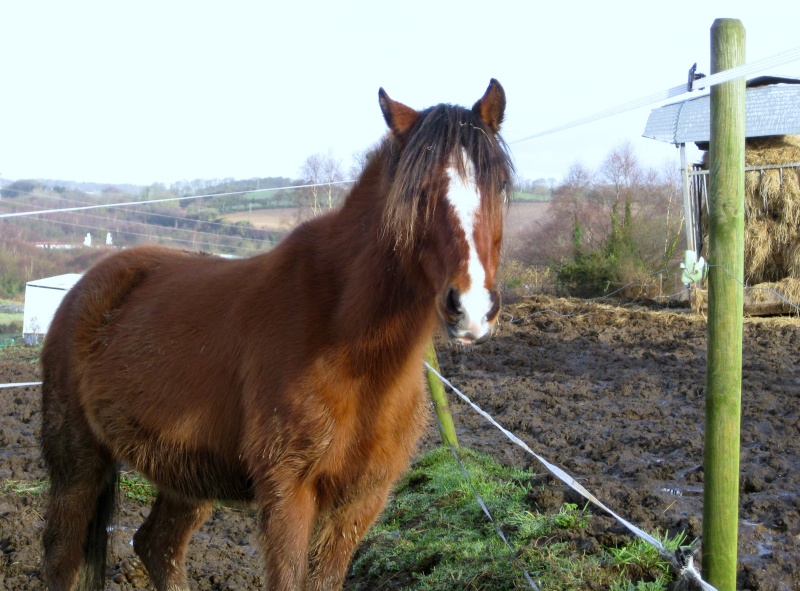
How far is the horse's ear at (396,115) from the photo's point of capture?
9.62 ft

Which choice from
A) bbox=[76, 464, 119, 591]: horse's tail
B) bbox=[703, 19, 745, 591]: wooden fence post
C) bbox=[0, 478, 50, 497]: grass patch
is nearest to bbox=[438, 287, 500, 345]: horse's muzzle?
bbox=[703, 19, 745, 591]: wooden fence post

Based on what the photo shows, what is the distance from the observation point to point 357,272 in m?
3.05

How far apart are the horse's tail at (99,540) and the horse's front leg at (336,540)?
1573 millimetres

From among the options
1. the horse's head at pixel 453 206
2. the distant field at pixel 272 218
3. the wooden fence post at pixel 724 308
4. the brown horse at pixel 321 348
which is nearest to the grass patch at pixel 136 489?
the brown horse at pixel 321 348

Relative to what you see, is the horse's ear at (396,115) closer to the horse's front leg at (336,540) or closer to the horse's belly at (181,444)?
the horse's belly at (181,444)

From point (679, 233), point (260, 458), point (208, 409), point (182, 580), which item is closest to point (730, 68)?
point (260, 458)

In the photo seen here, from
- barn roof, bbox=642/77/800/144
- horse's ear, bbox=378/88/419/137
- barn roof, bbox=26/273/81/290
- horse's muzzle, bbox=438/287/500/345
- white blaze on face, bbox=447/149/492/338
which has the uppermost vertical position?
barn roof, bbox=642/77/800/144

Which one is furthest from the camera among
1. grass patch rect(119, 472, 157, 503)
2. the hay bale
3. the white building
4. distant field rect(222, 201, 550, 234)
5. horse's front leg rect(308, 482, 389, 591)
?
the white building

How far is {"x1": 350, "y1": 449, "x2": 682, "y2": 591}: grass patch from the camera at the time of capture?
358 cm

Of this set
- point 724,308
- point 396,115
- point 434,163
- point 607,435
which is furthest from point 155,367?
point 607,435

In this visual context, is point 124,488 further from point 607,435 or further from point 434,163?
point 434,163

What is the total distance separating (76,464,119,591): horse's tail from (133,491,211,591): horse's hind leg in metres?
0.25

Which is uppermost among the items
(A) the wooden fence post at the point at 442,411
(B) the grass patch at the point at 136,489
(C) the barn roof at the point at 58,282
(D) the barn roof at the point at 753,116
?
(D) the barn roof at the point at 753,116

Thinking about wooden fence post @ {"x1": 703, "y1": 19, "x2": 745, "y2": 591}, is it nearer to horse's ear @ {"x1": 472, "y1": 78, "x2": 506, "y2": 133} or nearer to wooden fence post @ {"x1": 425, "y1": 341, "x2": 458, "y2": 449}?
horse's ear @ {"x1": 472, "y1": 78, "x2": 506, "y2": 133}
